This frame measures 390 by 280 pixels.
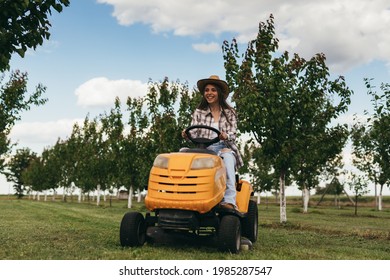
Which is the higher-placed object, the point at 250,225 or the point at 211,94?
the point at 211,94

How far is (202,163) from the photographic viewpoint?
23.8 feet

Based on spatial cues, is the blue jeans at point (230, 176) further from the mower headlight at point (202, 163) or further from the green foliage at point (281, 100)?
the green foliage at point (281, 100)

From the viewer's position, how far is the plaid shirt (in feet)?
27.5

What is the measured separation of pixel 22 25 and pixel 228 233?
5.12 meters

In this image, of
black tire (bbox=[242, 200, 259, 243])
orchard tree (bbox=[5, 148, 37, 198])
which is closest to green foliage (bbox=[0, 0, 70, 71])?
black tire (bbox=[242, 200, 259, 243])

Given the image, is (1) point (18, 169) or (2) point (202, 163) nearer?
(2) point (202, 163)

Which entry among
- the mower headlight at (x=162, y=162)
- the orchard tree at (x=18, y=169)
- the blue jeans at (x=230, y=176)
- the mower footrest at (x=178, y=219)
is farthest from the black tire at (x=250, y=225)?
the orchard tree at (x=18, y=169)

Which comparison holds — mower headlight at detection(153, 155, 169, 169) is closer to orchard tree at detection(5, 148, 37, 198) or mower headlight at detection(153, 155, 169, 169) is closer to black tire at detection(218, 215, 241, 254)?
black tire at detection(218, 215, 241, 254)

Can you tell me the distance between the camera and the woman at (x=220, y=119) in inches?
314

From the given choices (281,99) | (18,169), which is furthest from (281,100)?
(18,169)

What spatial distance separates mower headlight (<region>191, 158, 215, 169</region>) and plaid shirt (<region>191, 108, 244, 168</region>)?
1.09 meters

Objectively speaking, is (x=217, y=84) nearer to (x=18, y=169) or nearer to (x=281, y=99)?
(x=281, y=99)
